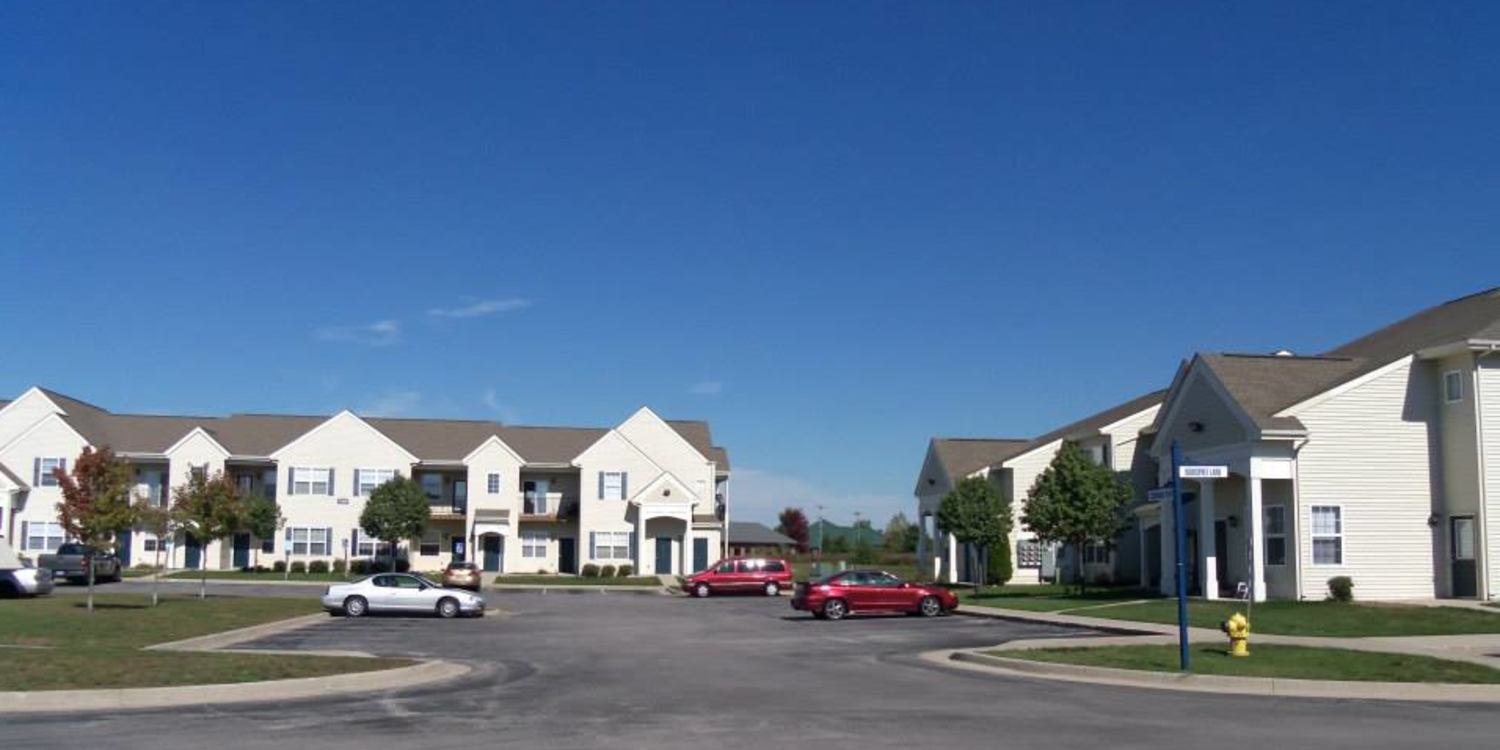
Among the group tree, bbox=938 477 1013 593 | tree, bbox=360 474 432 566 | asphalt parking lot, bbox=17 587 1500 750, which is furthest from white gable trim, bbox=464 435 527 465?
asphalt parking lot, bbox=17 587 1500 750

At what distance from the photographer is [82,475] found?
42375 mm

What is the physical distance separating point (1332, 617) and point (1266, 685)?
12.9 metres

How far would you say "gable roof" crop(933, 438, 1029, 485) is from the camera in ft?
197

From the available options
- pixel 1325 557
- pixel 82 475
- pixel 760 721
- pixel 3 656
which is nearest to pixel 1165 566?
pixel 1325 557

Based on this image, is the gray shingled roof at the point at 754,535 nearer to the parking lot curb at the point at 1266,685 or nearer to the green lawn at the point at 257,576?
the green lawn at the point at 257,576

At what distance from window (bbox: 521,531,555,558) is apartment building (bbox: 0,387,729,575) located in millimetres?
53

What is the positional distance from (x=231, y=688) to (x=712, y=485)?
55998 millimetres

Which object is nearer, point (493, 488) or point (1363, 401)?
point (1363, 401)

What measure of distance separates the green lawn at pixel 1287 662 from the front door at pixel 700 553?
4761 cm

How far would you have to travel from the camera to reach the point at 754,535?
12838cm

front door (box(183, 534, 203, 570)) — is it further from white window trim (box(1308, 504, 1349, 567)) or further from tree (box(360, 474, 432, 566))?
white window trim (box(1308, 504, 1349, 567))

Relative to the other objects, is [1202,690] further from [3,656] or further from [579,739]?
[3,656]

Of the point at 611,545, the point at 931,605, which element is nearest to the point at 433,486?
the point at 611,545

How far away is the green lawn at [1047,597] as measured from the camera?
124 ft
